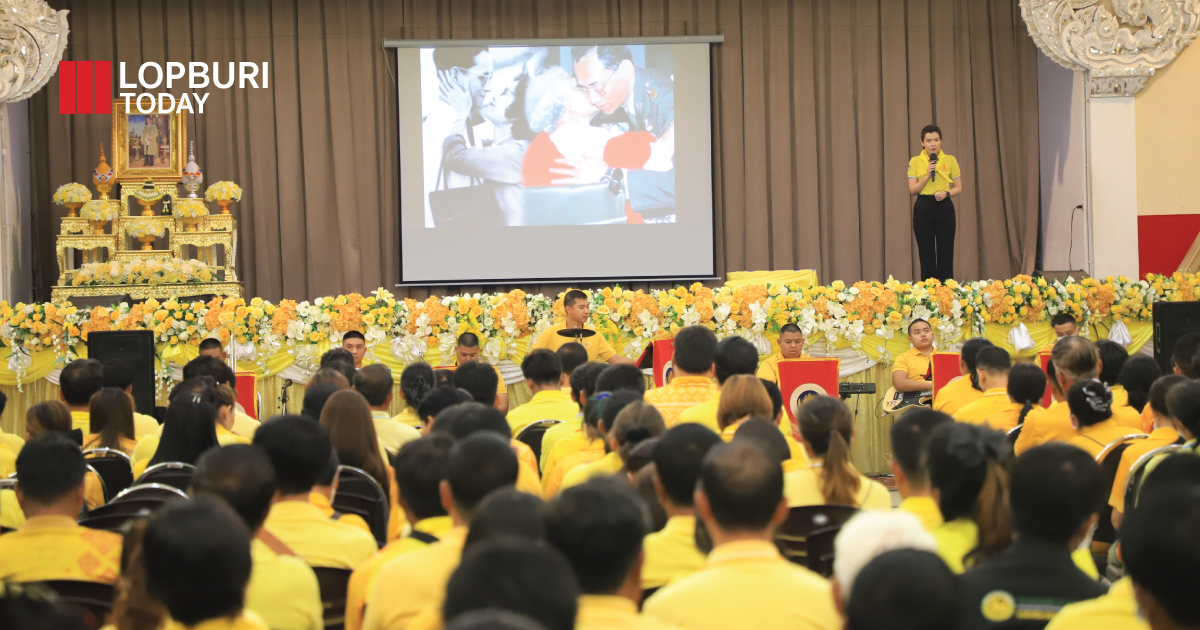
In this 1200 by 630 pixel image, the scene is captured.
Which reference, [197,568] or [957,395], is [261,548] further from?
A: [957,395]

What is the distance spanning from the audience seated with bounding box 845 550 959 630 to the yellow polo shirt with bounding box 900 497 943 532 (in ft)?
3.45

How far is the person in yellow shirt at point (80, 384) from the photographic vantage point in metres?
4.75

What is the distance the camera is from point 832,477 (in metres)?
2.97

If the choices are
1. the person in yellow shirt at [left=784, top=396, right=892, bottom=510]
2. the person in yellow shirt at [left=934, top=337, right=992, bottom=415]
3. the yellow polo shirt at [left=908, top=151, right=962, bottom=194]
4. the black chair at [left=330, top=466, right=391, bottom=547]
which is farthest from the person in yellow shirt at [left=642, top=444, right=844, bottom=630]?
the yellow polo shirt at [left=908, top=151, right=962, bottom=194]

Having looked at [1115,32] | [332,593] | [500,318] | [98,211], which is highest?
[1115,32]

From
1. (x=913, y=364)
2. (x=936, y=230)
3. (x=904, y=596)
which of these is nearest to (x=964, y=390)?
(x=913, y=364)

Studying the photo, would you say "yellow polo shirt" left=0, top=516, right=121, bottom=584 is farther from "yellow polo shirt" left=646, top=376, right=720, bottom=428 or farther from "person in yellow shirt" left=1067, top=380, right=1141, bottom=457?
"person in yellow shirt" left=1067, top=380, right=1141, bottom=457

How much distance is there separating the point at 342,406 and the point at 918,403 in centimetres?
461

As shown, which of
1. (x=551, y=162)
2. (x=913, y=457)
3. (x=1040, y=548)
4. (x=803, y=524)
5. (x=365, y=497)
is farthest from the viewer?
(x=551, y=162)

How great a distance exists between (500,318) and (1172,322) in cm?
415

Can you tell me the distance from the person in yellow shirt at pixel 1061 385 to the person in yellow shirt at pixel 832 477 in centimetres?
124

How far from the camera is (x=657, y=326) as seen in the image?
729cm

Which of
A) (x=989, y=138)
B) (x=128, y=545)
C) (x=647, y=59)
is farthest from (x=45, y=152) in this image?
(x=128, y=545)

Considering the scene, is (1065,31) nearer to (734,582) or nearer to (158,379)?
(158,379)
